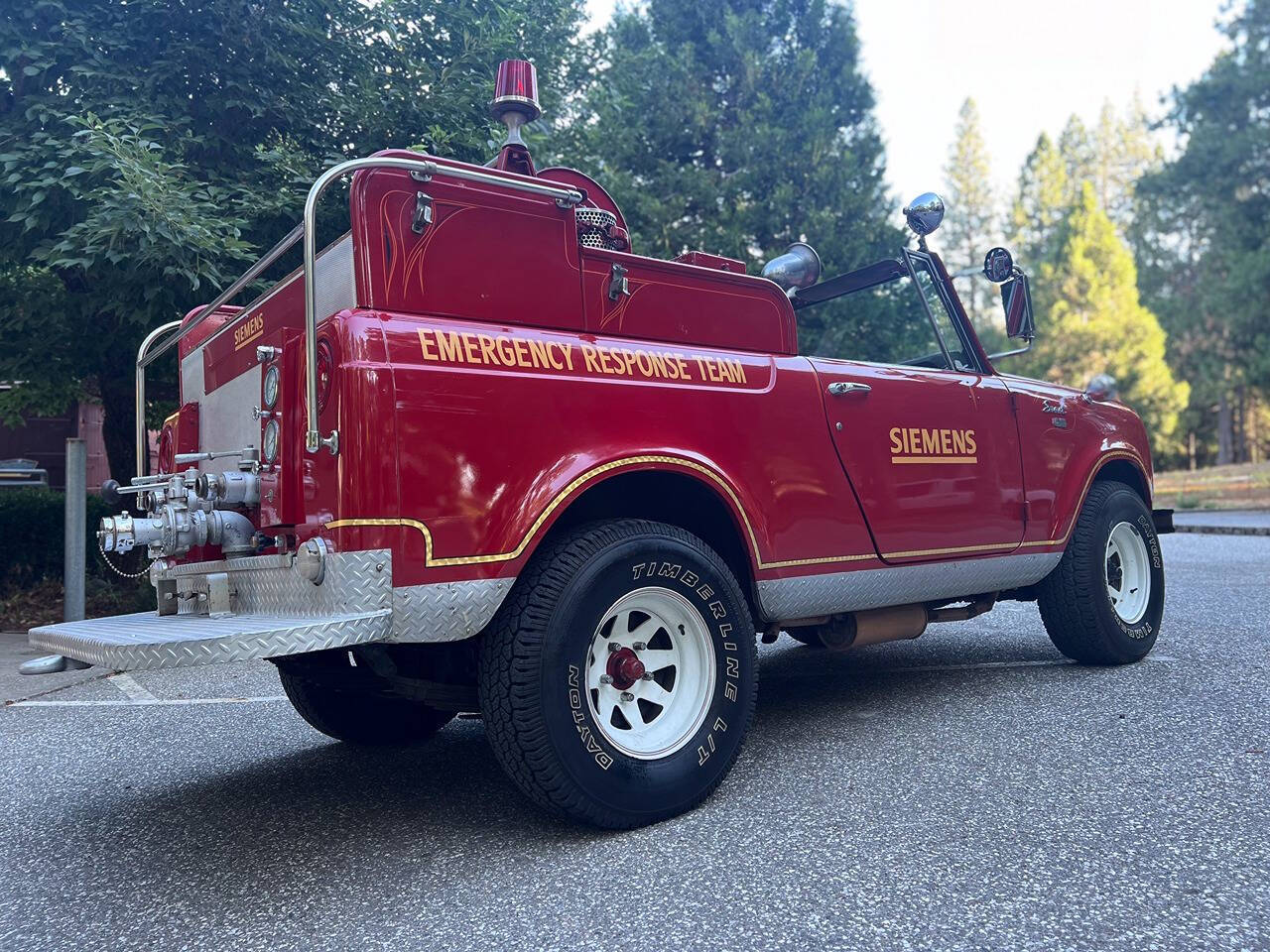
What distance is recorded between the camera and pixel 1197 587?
7867mm

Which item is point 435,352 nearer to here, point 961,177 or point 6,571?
point 6,571

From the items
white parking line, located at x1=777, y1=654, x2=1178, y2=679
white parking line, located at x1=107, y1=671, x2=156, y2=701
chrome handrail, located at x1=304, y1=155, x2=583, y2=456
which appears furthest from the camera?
white parking line, located at x1=107, y1=671, x2=156, y2=701

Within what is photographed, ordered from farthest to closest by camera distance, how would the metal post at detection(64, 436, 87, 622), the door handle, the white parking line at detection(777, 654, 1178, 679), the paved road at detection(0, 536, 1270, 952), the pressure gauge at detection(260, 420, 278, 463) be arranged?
the metal post at detection(64, 436, 87, 622) < the white parking line at detection(777, 654, 1178, 679) < the door handle < the pressure gauge at detection(260, 420, 278, 463) < the paved road at detection(0, 536, 1270, 952)

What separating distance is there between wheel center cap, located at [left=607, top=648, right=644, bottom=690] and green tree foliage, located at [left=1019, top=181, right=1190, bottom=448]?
33.0 m

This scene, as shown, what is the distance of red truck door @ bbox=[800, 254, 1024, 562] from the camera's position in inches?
145

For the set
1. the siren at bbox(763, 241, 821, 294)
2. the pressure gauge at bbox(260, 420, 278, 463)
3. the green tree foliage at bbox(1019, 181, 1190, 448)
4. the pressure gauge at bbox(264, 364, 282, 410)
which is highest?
the green tree foliage at bbox(1019, 181, 1190, 448)

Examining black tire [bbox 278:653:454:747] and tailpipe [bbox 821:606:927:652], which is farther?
tailpipe [bbox 821:606:927:652]

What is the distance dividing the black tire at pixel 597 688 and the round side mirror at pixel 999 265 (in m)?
2.44

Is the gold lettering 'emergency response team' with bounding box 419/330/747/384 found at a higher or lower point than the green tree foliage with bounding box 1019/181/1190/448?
lower

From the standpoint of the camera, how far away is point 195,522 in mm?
2900

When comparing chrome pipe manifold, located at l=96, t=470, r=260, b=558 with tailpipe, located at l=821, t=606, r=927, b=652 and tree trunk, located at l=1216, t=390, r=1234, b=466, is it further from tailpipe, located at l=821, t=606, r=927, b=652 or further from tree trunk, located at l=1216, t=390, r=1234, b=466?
tree trunk, located at l=1216, t=390, r=1234, b=466


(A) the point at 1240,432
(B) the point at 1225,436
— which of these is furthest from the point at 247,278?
(A) the point at 1240,432

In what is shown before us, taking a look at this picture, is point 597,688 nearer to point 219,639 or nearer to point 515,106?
point 219,639

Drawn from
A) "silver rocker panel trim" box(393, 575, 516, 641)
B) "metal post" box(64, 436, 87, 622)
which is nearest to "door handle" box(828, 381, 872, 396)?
"silver rocker panel trim" box(393, 575, 516, 641)
